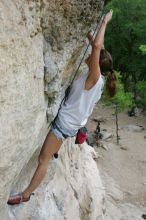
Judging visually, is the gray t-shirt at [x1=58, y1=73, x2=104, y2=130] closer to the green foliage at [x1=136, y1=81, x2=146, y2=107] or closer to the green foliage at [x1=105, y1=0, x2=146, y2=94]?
the green foliage at [x1=136, y1=81, x2=146, y2=107]

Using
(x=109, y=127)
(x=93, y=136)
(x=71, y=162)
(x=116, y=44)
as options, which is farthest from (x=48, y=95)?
(x=116, y=44)

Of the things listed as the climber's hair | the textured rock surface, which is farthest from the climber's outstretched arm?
the textured rock surface

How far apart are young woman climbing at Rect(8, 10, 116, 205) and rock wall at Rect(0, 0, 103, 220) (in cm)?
17

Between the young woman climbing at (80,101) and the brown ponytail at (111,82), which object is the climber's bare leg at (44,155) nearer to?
the young woman climbing at (80,101)

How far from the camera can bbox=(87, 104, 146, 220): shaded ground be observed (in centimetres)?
1515

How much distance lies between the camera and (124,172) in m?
18.9

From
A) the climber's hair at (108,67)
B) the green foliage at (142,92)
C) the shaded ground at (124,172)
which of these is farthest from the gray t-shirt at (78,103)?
the green foliage at (142,92)

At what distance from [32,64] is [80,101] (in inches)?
45.7

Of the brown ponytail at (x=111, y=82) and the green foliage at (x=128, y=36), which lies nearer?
the brown ponytail at (x=111, y=82)

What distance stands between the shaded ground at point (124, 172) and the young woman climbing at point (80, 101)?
24.1 ft

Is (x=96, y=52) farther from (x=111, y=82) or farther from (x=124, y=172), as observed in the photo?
(x=124, y=172)

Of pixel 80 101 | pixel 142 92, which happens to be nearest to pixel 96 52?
pixel 80 101

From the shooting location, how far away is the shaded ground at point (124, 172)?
15.1 m

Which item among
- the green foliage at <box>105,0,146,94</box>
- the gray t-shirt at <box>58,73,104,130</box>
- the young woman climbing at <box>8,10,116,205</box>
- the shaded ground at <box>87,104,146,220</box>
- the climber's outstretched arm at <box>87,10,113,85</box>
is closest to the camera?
the climber's outstretched arm at <box>87,10,113,85</box>
